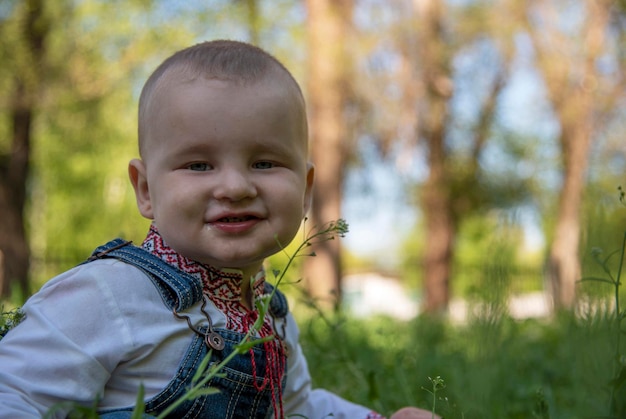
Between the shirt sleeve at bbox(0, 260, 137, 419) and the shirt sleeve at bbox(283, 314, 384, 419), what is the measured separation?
1.82 feet

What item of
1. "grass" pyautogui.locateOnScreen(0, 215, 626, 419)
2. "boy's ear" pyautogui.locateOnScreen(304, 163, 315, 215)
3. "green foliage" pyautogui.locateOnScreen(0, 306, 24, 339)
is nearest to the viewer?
"grass" pyautogui.locateOnScreen(0, 215, 626, 419)

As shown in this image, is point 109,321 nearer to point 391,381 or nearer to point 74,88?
point 391,381

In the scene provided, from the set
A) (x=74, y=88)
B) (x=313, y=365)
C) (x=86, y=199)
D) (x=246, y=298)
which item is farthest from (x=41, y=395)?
(x=86, y=199)

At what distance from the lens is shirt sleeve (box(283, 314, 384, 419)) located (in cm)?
173

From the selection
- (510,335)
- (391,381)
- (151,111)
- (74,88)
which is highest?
(74,88)

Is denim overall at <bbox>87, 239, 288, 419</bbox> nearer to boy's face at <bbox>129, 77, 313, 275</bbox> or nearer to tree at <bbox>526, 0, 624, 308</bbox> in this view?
boy's face at <bbox>129, 77, 313, 275</bbox>

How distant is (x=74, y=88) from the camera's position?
8.15 metres

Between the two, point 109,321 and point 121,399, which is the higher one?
point 109,321

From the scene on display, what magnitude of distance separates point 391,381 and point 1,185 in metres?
7.36

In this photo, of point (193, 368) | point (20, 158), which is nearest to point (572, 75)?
point (20, 158)

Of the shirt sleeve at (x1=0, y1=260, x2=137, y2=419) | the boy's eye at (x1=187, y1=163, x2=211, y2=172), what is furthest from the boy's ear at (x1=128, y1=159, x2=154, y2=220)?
the shirt sleeve at (x1=0, y1=260, x2=137, y2=419)

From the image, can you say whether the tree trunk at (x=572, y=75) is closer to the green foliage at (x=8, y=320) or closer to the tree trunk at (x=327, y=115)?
the tree trunk at (x=327, y=115)

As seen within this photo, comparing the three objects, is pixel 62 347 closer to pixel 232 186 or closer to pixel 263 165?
pixel 232 186

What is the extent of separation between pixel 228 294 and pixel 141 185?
0.30 metres
